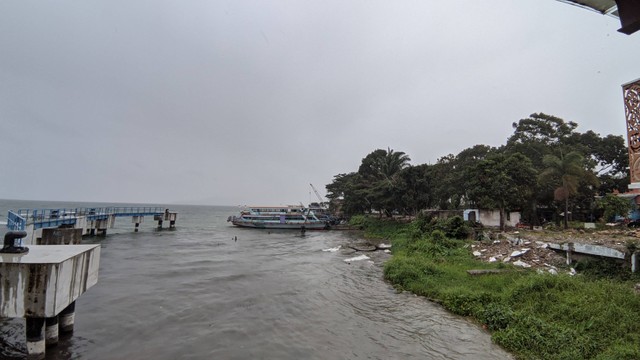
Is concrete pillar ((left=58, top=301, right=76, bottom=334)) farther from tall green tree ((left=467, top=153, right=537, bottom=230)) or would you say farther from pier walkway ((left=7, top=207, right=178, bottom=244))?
tall green tree ((left=467, top=153, right=537, bottom=230))

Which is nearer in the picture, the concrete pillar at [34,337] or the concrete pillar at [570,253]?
the concrete pillar at [34,337]

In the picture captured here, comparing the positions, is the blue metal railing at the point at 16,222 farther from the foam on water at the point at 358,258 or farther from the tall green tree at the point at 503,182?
the tall green tree at the point at 503,182

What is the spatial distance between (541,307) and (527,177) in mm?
18308

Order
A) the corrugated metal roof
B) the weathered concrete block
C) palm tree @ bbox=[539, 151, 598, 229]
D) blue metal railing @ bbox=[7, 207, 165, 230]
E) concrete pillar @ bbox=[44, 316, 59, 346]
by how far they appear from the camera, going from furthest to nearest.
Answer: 1. palm tree @ bbox=[539, 151, 598, 229]
2. blue metal railing @ bbox=[7, 207, 165, 230]
3. concrete pillar @ bbox=[44, 316, 59, 346]
4. the weathered concrete block
5. the corrugated metal roof

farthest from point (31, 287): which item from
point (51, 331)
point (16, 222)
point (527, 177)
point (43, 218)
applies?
point (527, 177)

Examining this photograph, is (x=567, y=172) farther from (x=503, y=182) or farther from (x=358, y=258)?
(x=358, y=258)

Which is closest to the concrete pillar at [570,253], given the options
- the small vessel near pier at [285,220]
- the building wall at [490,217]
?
the building wall at [490,217]

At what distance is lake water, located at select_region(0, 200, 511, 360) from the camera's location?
336 inches

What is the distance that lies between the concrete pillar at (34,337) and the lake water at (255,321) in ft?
2.36

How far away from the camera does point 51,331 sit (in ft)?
26.7

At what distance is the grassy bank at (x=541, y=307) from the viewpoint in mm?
7746

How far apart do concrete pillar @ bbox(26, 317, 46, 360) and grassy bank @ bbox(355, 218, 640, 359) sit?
483 inches

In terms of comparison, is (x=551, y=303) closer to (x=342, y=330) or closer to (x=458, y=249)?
(x=342, y=330)

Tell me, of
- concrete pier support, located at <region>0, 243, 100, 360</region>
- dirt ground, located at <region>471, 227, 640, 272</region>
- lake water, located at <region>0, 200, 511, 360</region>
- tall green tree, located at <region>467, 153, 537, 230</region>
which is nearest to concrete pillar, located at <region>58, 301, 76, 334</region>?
lake water, located at <region>0, 200, 511, 360</region>
